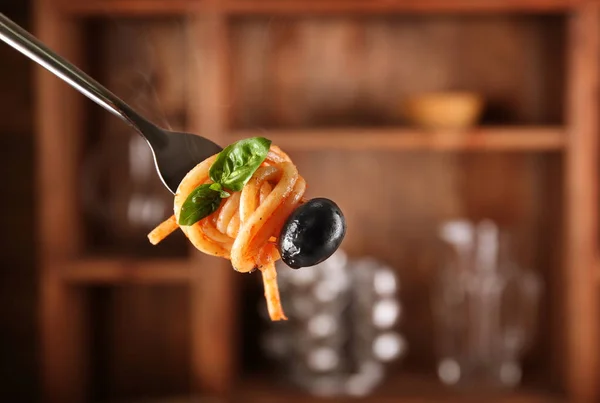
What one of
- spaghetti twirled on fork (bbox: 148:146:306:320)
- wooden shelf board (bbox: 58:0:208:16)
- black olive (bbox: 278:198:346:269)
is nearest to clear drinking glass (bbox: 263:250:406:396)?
wooden shelf board (bbox: 58:0:208:16)

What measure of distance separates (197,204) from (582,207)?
1355 mm

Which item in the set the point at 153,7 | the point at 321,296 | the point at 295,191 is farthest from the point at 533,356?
the point at 295,191

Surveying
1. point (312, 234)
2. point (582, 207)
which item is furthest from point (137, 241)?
point (312, 234)

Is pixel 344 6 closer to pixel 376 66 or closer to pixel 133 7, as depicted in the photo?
pixel 376 66

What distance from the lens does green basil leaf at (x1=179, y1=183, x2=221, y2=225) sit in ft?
2.79

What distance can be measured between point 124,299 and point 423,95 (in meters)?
1.02

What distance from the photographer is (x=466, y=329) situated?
220 centimetres

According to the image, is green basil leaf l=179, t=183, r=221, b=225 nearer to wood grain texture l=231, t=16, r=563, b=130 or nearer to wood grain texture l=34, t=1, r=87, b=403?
wood grain texture l=34, t=1, r=87, b=403

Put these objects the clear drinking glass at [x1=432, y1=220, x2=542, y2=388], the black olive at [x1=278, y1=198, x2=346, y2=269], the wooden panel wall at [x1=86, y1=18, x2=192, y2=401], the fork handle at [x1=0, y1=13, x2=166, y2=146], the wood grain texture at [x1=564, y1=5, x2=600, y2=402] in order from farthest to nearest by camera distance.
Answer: the wooden panel wall at [x1=86, y1=18, x2=192, y2=401] < the clear drinking glass at [x1=432, y1=220, x2=542, y2=388] < the wood grain texture at [x1=564, y1=5, x2=600, y2=402] < the black olive at [x1=278, y1=198, x2=346, y2=269] < the fork handle at [x1=0, y1=13, x2=166, y2=146]

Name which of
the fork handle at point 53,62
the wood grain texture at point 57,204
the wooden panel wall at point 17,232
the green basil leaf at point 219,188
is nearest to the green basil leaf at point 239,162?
the green basil leaf at point 219,188

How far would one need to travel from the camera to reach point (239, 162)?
2.71ft

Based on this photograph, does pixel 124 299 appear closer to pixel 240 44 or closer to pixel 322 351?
pixel 322 351

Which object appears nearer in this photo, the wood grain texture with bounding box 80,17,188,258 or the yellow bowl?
the yellow bowl

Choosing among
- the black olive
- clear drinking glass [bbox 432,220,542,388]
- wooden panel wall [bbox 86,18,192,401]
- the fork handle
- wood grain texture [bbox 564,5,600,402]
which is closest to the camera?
the fork handle
